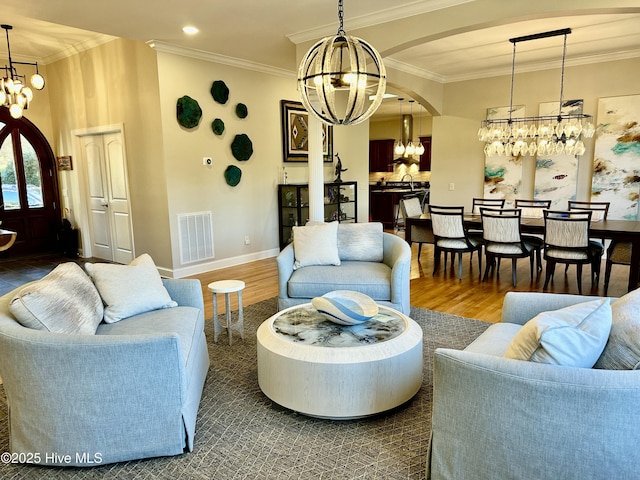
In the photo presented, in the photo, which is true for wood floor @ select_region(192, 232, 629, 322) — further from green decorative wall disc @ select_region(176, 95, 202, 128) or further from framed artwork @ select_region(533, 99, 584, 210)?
green decorative wall disc @ select_region(176, 95, 202, 128)

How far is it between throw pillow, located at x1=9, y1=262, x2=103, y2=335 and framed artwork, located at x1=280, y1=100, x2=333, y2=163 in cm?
472

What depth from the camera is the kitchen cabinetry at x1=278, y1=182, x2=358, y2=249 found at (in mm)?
6828

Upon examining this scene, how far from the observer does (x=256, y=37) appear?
504 cm

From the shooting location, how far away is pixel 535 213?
5.91m

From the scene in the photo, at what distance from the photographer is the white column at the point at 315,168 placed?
519 cm

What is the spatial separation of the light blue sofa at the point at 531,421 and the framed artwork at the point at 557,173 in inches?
229

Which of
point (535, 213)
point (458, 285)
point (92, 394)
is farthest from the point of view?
point (535, 213)

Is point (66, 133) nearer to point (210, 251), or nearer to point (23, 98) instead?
point (23, 98)

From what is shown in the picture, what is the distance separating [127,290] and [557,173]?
629 centimetres

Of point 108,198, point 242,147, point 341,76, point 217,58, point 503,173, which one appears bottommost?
point 108,198

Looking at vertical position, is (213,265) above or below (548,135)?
below

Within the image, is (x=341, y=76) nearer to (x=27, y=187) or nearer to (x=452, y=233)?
(x=452, y=233)

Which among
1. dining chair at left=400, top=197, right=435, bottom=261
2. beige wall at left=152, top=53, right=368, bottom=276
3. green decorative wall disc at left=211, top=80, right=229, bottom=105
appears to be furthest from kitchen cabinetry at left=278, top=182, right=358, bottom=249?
green decorative wall disc at left=211, top=80, right=229, bottom=105

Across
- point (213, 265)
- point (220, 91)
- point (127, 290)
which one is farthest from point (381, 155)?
point (127, 290)
